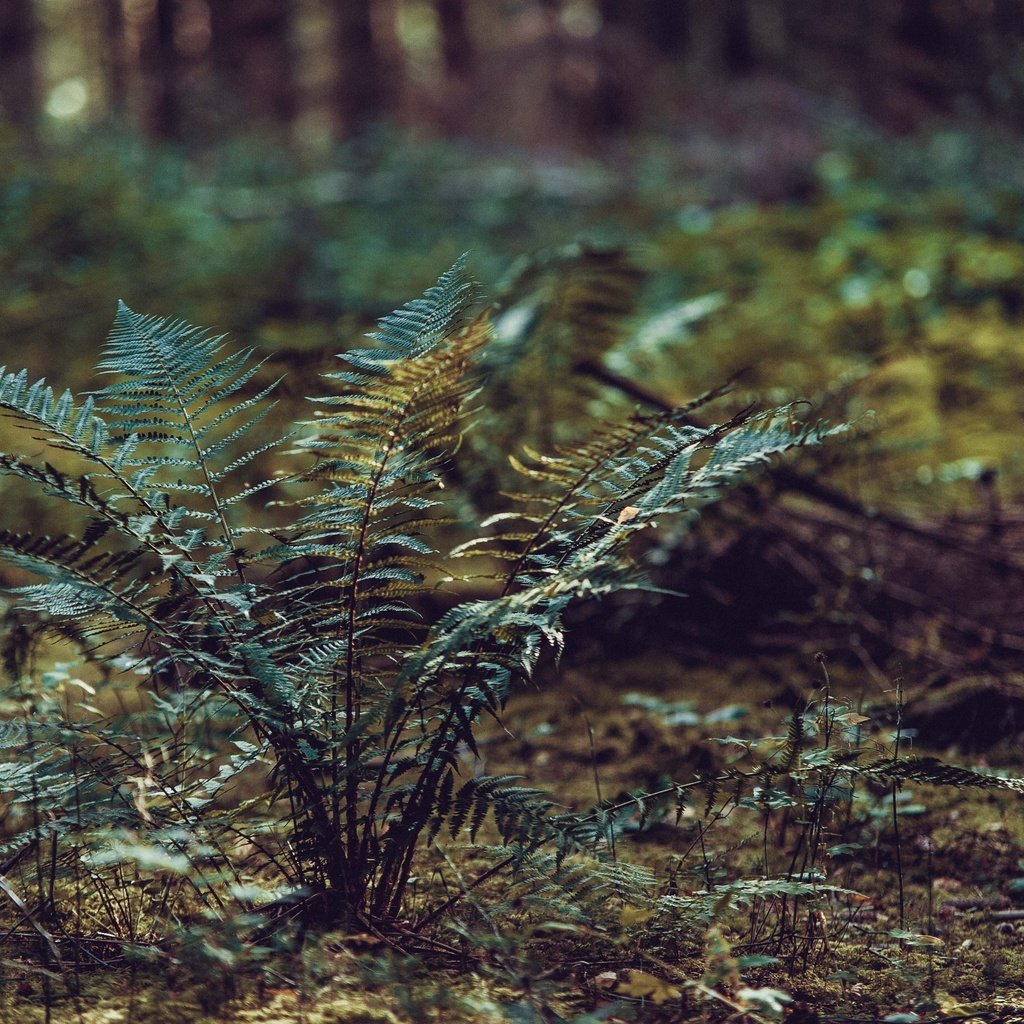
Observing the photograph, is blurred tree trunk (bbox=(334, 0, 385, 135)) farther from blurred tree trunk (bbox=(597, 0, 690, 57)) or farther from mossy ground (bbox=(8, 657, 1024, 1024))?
mossy ground (bbox=(8, 657, 1024, 1024))

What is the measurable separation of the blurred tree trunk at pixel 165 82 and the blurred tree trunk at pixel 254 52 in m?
1.49

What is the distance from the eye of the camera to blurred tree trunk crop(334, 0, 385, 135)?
1465cm

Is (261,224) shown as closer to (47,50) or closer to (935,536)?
(935,536)

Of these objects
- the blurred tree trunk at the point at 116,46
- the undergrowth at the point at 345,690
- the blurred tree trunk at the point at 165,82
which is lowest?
the undergrowth at the point at 345,690

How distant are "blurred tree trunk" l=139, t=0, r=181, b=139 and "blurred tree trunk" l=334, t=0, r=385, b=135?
2.63 meters

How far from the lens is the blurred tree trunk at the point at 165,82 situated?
12492 mm

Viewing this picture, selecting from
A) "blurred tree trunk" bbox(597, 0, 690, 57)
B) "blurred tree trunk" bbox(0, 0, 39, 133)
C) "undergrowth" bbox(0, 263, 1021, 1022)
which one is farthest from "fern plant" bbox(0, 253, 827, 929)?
"blurred tree trunk" bbox(597, 0, 690, 57)

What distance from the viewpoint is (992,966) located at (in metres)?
1.75

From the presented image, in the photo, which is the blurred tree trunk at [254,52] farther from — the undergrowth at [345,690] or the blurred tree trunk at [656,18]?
the undergrowth at [345,690]

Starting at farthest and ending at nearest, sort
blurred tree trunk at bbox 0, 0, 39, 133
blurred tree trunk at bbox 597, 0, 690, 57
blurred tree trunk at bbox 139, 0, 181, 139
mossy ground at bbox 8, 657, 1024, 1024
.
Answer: blurred tree trunk at bbox 597, 0, 690, 57 < blurred tree trunk at bbox 0, 0, 39, 133 < blurred tree trunk at bbox 139, 0, 181, 139 < mossy ground at bbox 8, 657, 1024, 1024

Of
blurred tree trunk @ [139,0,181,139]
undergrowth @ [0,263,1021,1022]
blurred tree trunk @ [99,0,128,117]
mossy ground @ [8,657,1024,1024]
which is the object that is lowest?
mossy ground @ [8,657,1024,1024]

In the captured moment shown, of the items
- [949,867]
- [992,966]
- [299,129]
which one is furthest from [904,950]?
[299,129]

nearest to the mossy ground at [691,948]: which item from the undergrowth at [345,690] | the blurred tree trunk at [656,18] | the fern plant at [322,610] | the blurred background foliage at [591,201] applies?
the undergrowth at [345,690]

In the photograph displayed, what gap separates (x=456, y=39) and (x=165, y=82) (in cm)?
540
